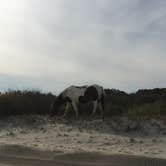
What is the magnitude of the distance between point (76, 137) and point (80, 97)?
6.85 meters

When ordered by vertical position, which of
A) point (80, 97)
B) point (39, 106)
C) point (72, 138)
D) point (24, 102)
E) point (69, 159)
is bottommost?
point (69, 159)

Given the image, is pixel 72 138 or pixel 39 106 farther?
pixel 39 106

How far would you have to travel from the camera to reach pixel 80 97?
2738 cm

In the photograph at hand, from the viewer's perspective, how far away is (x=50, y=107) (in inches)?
1150

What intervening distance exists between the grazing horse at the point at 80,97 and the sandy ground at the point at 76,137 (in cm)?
202

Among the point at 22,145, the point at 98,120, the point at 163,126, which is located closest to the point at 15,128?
the point at 98,120

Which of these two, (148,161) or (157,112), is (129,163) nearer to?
(148,161)

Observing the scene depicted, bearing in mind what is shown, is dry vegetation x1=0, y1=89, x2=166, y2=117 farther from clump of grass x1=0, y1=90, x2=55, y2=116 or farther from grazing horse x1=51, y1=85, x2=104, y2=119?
grazing horse x1=51, y1=85, x2=104, y2=119

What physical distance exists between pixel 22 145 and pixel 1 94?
10.7m

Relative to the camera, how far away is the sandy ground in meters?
17.8

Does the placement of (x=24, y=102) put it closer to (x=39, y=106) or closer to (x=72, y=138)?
(x=39, y=106)

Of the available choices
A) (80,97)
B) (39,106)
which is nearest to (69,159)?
(80,97)

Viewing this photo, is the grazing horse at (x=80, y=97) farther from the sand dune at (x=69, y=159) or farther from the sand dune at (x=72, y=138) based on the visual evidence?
the sand dune at (x=69, y=159)

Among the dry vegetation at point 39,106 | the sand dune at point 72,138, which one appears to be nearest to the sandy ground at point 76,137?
the sand dune at point 72,138
